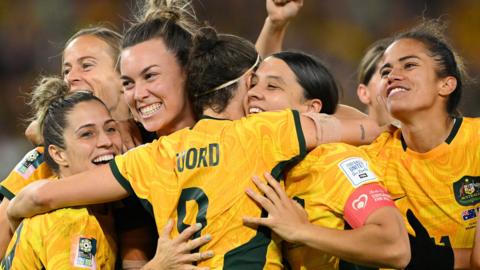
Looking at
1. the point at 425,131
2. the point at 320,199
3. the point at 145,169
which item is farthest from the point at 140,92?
the point at 425,131

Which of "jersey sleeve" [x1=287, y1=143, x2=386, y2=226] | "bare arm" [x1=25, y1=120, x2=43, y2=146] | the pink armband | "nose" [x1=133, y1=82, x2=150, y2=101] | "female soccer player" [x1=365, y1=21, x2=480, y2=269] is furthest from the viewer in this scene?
"bare arm" [x1=25, y1=120, x2=43, y2=146]

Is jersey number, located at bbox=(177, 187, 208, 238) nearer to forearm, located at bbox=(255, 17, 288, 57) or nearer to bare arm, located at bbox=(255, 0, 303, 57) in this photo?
bare arm, located at bbox=(255, 0, 303, 57)

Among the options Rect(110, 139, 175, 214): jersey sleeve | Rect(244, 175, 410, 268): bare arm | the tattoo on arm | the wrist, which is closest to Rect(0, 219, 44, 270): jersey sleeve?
Rect(110, 139, 175, 214): jersey sleeve

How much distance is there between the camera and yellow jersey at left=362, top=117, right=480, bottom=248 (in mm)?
3738

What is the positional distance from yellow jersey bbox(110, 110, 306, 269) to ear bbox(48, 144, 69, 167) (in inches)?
25.7

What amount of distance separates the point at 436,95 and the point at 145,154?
1.50 m

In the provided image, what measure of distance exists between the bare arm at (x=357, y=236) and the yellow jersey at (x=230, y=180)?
98 mm

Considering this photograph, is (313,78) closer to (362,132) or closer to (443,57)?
(362,132)

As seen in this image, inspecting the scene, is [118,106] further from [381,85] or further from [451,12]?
[451,12]

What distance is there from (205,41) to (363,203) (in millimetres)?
1032

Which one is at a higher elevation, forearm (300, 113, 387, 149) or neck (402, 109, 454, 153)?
forearm (300, 113, 387, 149)

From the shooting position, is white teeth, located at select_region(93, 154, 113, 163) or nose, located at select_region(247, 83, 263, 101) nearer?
nose, located at select_region(247, 83, 263, 101)

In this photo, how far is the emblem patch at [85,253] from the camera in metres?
3.37

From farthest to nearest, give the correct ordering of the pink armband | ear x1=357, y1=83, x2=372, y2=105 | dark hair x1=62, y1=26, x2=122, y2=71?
1. ear x1=357, y1=83, x2=372, y2=105
2. dark hair x1=62, y1=26, x2=122, y2=71
3. the pink armband
